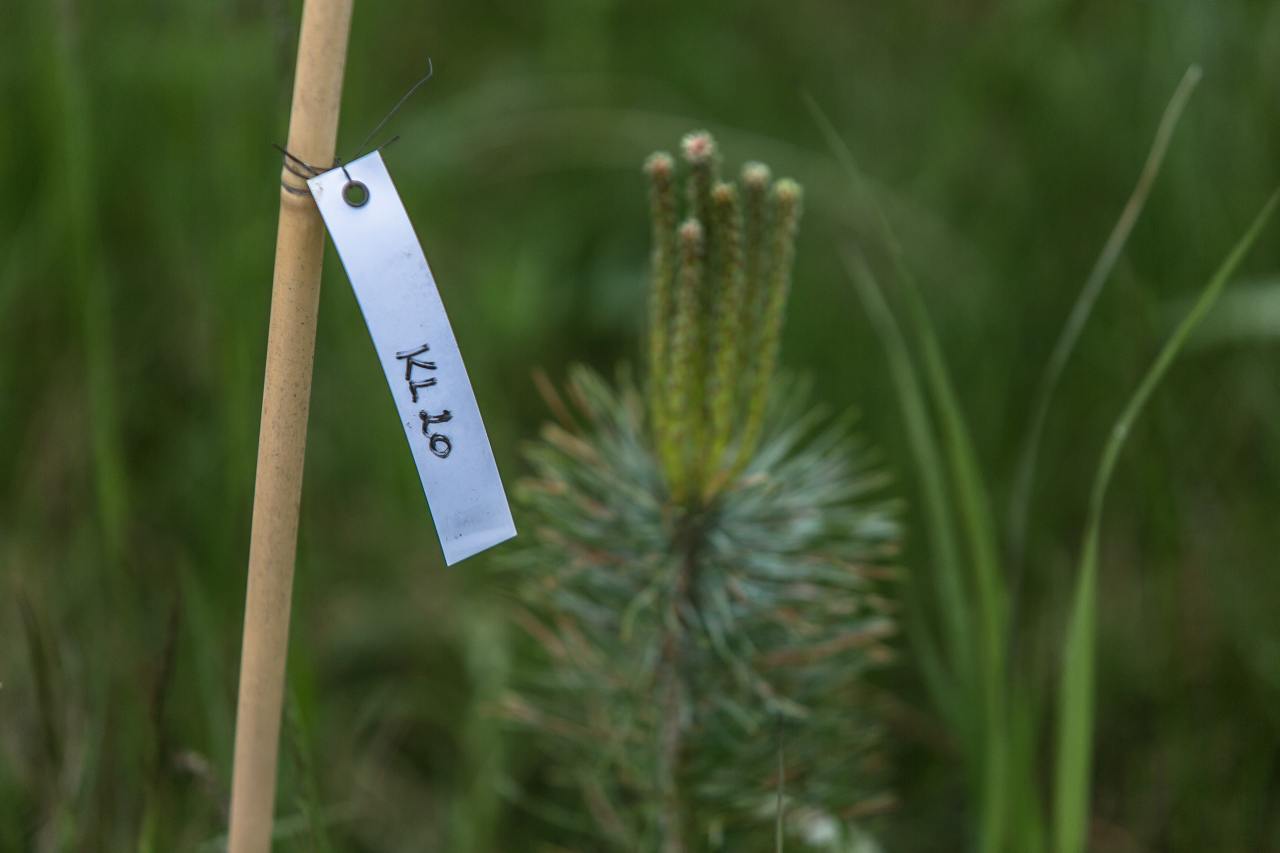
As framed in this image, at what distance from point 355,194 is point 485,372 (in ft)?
3.60

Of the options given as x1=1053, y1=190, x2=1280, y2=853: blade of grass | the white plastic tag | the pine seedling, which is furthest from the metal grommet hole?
x1=1053, y1=190, x2=1280, y2=853: blade of grass

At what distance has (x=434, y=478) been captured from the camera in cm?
60

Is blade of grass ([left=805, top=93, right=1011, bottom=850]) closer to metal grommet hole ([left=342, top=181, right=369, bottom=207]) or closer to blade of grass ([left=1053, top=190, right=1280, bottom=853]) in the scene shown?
blade of grass ([left=1053, top=190, right=1280, bottom=853])

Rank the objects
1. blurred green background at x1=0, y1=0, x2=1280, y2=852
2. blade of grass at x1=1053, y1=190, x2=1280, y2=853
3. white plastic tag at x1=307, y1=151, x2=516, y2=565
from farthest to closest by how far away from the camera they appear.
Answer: blurred green background at x1=0, y1=0, x2=1280, y2=852
blade of grass at x1=1053, y1=190, x2=1280, y2=853
white plastic tag at x1=307, y1=151, x2=516, y2=565

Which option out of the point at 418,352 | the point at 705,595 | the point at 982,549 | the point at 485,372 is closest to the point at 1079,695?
the point at 982,549

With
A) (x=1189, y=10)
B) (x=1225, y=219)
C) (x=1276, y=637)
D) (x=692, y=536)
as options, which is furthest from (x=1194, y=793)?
(x=1189, y=10)

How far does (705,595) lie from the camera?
33.9 inches

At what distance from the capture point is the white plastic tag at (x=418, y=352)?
22.7 inches

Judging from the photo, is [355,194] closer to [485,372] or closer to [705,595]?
[705,595]

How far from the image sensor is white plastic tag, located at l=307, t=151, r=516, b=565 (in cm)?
58

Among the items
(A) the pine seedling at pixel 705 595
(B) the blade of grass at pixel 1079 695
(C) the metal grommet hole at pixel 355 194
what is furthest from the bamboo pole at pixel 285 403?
(B) the blade of grass at pixel 1079 695

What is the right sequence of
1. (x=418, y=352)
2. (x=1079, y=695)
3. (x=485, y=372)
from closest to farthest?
(x=418, y=352) < (x=1079, y=695) < (x=485, y=372)

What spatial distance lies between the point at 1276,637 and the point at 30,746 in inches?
49.6

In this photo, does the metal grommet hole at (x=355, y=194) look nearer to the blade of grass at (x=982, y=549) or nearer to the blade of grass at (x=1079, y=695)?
the blade of grass at (x=982, y=549)
